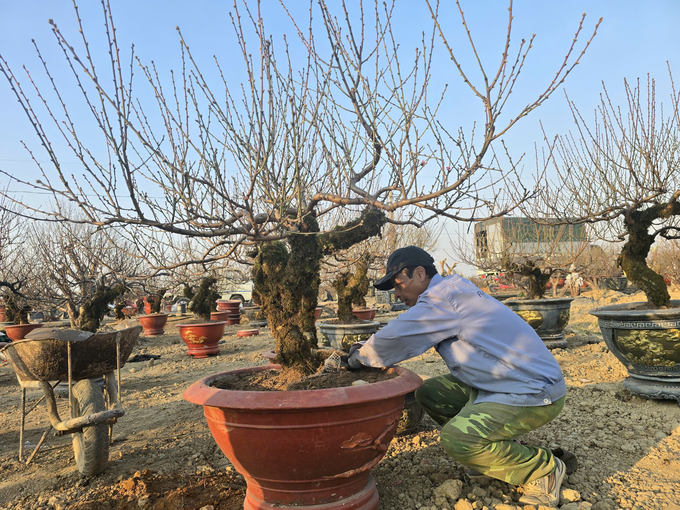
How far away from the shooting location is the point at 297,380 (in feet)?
9.07

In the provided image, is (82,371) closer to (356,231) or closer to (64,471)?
(64,471)

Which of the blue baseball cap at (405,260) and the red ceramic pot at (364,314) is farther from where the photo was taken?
the red ceramic pot at (364,314)

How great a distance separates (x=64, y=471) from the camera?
123 inches

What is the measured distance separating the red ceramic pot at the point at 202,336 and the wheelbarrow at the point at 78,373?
5.24 meters

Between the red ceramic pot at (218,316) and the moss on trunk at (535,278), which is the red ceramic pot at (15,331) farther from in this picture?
the moss on trunk at (535,278)

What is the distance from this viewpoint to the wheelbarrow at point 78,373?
2.93m

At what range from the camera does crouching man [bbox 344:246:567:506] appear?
2.29 metres

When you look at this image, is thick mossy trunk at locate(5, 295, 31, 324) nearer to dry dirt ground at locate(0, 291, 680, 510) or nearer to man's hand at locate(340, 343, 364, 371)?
dry dirt ground at locate(0, 291, 680, 510)

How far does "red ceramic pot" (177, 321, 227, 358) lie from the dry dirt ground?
3.69 metres

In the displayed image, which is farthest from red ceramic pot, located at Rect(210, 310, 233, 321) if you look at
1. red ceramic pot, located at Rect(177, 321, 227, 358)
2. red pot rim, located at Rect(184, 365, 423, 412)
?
red pot rim, located at Rect(184, 365, 423, 412)

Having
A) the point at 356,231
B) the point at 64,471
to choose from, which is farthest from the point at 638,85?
the point at 64,471

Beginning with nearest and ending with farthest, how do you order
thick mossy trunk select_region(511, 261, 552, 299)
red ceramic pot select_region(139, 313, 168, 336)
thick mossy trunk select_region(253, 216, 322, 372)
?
thick mossy trunk select_region(253, 216, 322, 372) → thick mossy trunk select_region(511, 261, 552, 299) → red ceramic pot select_region(139, 313, 168, 336)

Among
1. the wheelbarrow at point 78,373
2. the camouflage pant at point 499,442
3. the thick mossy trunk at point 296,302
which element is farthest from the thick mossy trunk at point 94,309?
the camouflage pant at point 499,442

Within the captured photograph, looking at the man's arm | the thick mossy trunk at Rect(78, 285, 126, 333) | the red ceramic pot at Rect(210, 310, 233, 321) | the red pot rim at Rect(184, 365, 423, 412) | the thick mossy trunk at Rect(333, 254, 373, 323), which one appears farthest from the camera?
the red ceramic pot at Rect(210, 310, 233, 321)
